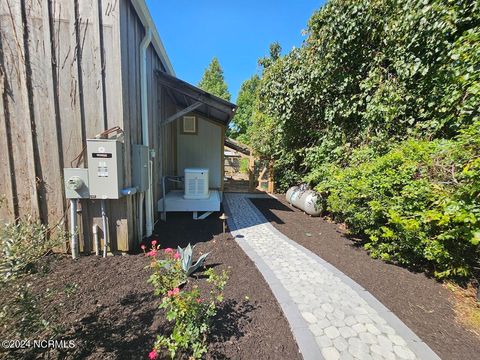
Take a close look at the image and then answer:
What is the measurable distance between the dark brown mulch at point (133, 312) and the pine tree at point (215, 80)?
83.0ft

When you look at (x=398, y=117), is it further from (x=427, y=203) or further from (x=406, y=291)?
(x=406, y=291)

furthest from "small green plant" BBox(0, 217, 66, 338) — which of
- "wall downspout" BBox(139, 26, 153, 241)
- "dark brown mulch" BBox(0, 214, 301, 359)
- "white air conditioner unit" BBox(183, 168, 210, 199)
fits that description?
"white air conditioner unit" BBox(183, 168, 210, 199)

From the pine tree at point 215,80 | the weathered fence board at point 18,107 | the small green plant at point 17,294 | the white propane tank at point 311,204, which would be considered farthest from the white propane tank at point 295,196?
the pine tree at point 215,80

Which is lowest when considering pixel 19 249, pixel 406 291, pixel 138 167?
pixel 406 291

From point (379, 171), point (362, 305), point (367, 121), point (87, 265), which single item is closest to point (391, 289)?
point (362, 305)

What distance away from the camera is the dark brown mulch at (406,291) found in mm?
2096

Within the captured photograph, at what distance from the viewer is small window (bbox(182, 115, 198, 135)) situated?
7824 mm

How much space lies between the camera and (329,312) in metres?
2.42

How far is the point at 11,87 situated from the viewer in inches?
116

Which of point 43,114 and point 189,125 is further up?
point 189,125

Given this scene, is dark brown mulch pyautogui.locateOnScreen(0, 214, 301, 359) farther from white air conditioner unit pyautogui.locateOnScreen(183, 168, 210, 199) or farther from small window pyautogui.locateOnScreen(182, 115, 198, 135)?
small window pyautogui.locateOnScreen(182, 115, 198, 135)

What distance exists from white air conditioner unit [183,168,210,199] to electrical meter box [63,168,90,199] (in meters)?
2.58

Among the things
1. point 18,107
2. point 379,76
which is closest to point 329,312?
point 18,107

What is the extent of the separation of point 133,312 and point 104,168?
1.94m
